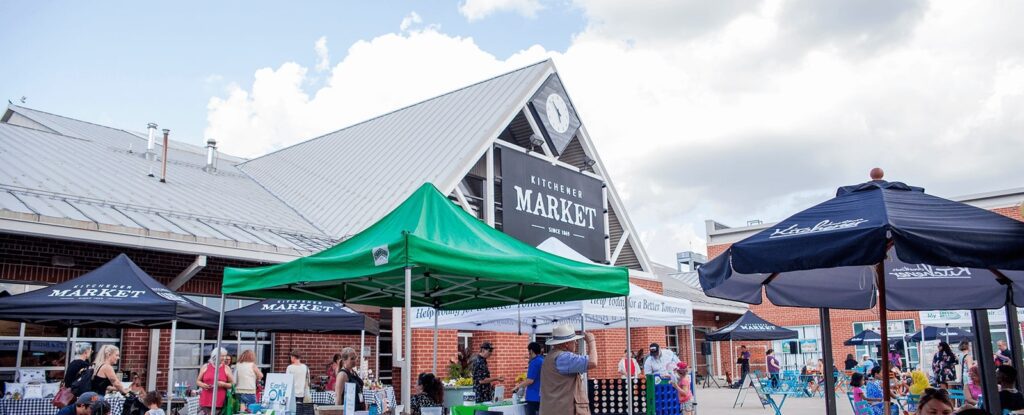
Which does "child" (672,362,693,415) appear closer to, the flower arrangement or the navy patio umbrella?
the flower arrangement

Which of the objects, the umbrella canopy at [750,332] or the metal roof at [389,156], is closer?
the metal roof at [389,156]

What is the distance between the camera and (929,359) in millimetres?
28953

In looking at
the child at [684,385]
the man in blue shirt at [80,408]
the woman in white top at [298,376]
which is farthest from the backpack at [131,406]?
the child at [684,385]

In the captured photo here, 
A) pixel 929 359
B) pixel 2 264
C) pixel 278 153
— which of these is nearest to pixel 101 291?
pixel 2 264

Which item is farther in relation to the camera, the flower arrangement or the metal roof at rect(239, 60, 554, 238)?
the metal roof at rect(239, 60, 554, 238)

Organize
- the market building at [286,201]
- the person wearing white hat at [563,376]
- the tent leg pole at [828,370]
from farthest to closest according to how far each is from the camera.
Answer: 1. the market building at [286,201]
2. the person wearing white hat at [563,376]
3. the tent leg pole at [828,370]

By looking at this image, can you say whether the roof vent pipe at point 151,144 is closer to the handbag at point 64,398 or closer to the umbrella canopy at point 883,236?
the handbag at point 64,398

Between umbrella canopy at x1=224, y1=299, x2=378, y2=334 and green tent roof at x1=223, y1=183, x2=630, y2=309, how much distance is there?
1.92 m

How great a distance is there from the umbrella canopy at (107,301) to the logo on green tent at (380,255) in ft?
13.0

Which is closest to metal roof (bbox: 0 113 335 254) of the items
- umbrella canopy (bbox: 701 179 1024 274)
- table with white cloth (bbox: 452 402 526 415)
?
table with white cloth (bbox: 452 402 526 415)

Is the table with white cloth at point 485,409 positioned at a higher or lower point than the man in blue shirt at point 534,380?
lower

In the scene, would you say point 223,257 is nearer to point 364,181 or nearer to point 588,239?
point 364,181

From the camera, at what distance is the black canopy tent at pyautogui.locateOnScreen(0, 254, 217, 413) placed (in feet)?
27.3

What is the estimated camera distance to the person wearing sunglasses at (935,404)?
5.24 m
